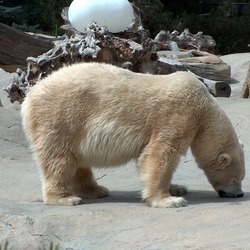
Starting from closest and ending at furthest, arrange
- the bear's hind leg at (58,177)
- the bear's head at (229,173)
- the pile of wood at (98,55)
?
the bear's hind leg at (58,177)
the bear's head at (229,173)
the pile of wood at (98,55)

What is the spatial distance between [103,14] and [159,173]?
14.2ft

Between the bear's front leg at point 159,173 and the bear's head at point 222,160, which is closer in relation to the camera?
the bear's front leg at point 159,173

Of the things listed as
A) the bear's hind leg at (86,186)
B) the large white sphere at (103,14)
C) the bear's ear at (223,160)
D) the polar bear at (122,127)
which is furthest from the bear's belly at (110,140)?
the large white sphere at (103,14)

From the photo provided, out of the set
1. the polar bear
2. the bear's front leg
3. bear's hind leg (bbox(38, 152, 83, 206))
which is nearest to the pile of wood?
the polar bear

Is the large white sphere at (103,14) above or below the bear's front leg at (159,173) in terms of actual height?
above

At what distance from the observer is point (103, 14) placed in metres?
9.09

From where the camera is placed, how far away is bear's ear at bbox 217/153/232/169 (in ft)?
17.6

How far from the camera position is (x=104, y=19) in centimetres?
912

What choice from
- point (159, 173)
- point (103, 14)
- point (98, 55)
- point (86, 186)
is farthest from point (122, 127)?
point (103, 14)

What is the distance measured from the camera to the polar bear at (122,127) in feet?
17.0

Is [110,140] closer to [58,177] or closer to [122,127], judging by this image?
[122,127]

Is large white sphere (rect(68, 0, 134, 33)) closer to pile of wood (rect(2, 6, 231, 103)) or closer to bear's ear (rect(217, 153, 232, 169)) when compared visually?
pile of wood (rect(2, 6, 231, 103))

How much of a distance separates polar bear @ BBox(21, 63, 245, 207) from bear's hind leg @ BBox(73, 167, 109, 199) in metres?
0.29

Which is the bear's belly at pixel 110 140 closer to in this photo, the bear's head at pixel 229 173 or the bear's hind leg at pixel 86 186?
the bear's hind leg at pixel 86 186
